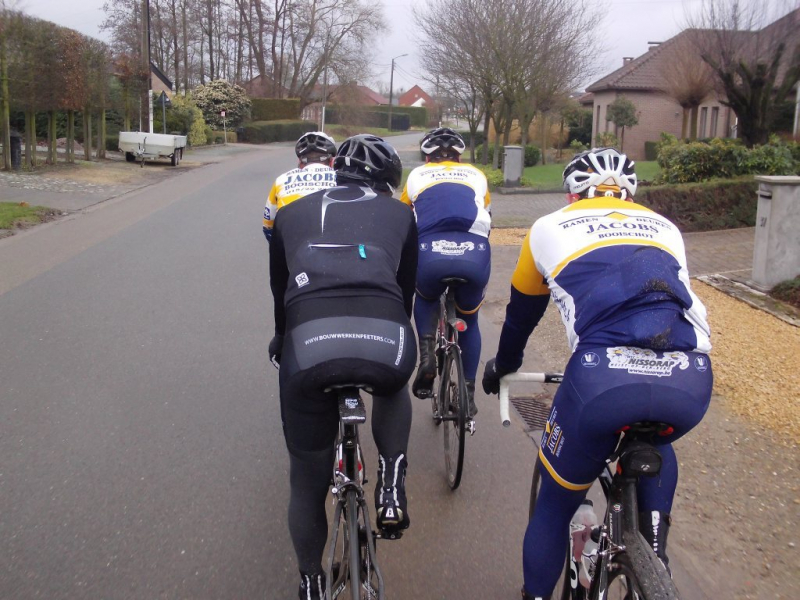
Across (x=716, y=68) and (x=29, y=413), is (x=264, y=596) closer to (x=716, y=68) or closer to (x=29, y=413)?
(x=29, y=413)

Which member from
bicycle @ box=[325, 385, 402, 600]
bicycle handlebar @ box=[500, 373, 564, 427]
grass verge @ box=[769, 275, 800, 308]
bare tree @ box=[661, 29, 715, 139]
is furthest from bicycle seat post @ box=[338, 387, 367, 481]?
bare tree @ box=[661, 29, 715, 139]

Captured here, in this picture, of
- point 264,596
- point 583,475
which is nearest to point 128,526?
point 264,596

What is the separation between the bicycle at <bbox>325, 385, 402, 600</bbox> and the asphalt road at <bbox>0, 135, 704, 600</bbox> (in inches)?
27.2

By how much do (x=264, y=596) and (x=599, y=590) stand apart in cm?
150

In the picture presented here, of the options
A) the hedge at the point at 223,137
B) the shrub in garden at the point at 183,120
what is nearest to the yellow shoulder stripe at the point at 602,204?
the shrub in garden at the point at 183,120

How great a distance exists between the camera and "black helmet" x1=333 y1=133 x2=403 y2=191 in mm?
3166

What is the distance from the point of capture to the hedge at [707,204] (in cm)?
1299

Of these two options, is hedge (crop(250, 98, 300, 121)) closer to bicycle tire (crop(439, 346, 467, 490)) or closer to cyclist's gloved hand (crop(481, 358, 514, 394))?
bicycle tire (crop(439, 346, 467, 490))

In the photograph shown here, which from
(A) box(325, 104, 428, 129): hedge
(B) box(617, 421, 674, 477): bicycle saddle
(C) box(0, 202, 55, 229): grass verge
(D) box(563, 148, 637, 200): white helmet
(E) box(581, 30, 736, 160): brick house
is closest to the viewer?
(B) box(617, 421, 674, 477): bicycle saddle

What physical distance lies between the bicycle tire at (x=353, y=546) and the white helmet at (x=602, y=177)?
1365 mm

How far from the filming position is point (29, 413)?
5.42 meters

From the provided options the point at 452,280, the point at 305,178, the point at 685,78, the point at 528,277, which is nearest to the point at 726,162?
the point at 452,280

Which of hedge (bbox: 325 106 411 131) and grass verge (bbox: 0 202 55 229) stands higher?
hedge (bbox: 325 106 411 131)

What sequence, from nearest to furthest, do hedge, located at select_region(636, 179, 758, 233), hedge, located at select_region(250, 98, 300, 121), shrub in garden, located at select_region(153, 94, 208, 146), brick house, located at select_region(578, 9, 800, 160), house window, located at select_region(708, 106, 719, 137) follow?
1. hedge, located at select_region(636, 179, 758, 233)
2. house window, located at select_region(708, 106, 719, 137)
3. brick house, located at select_region(578, 9, 800, 160)
4. shrub in garden, located at select_region(153, 94, 208, 146)
5. hedge, located at select_region(250, 98, 300, 121)
